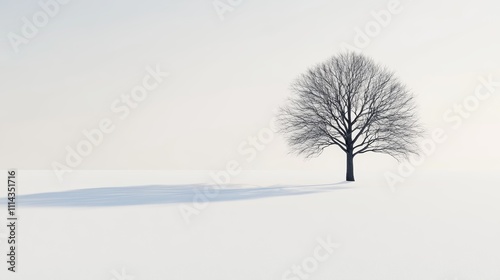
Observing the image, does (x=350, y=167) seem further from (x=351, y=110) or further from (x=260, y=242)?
(x=260, y=242)

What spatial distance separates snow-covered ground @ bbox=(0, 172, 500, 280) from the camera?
7.09 m

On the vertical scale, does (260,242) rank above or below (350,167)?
below

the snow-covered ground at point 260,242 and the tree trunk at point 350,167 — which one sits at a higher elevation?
the tree trunk at point 350,167

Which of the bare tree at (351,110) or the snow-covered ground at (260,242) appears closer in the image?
the snow-covered ground at (260,242)

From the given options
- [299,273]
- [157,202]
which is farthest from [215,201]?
[299,273]

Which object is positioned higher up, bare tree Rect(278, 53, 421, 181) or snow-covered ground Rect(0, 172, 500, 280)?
bare tree Rect(278, 53, 421, 181)

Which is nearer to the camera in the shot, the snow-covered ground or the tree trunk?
the snow-covered ground

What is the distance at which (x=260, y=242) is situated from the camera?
927 centimetres

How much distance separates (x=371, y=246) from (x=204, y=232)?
13.6 feet

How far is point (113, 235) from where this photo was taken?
33.7 feet

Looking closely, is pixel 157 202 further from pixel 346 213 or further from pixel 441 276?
pixel 441 276

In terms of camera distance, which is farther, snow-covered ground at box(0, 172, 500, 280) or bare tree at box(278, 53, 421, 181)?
bare tree at box(278, 53, 421, 181)

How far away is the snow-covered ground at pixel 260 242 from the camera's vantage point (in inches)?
279

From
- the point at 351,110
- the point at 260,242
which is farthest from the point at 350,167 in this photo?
the point at 260,242
